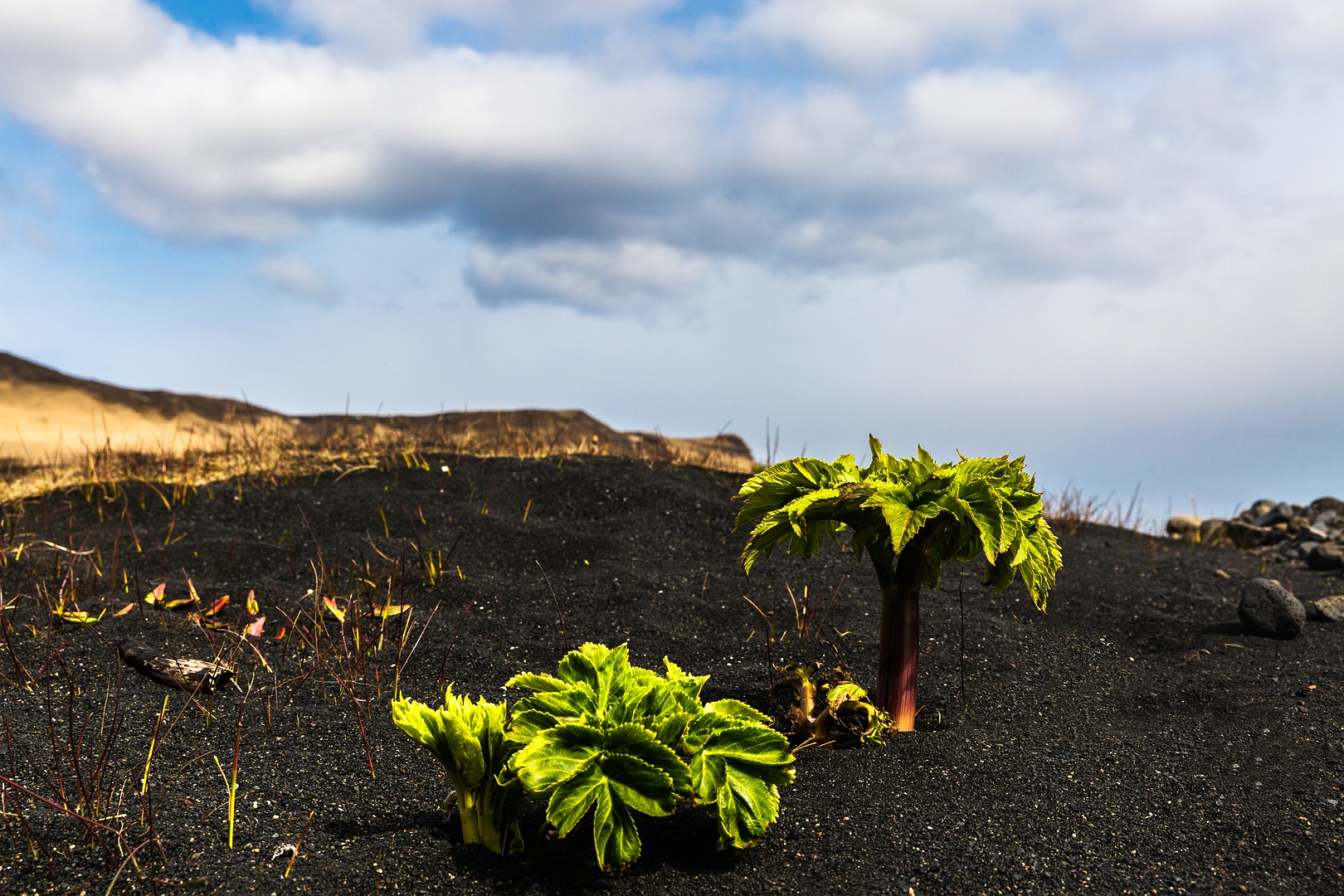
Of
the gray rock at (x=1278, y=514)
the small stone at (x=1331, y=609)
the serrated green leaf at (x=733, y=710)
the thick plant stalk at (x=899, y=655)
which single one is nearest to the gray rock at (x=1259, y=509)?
the gray rock at (x=1278, y=514)

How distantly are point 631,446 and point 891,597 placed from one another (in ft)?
19.3

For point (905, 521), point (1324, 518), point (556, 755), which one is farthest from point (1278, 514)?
point (556, 755)

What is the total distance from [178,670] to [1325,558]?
7.95 meters

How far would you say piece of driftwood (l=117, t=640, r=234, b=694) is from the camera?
12.8 feet

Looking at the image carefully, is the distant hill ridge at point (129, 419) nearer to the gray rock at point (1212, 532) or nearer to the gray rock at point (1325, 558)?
the gray rock at point (1212, 532)

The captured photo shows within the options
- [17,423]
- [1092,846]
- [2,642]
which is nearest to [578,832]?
[1092,846]

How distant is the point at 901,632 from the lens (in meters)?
3.41

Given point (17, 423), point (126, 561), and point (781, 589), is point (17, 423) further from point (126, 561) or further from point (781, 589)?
point (781, 589)

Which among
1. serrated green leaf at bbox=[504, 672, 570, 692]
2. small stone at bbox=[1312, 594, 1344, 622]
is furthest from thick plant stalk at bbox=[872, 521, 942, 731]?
small stone at bbox=[1312, 594, 1344, 622]

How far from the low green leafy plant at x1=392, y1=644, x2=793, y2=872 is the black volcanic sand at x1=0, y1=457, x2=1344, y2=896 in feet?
0.98

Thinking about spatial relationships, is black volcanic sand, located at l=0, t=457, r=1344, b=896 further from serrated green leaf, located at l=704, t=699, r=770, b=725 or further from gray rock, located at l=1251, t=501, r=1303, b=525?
gray rock, located at l=1251, t=501, r=1303, b=525

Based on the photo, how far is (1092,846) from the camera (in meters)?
2.92

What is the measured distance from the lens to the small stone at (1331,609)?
17.3 feet

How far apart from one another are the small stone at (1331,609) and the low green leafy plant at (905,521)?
3120mm
